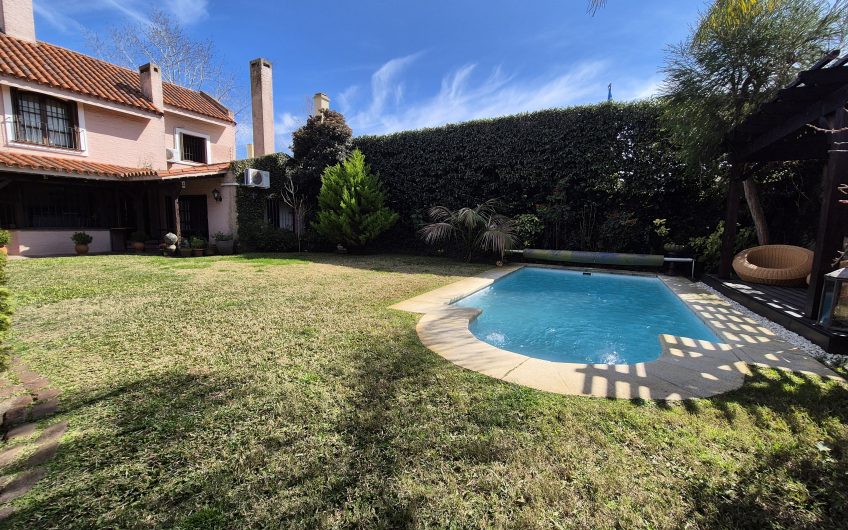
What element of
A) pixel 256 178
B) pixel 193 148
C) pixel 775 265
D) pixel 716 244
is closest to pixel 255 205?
pixel 256 178

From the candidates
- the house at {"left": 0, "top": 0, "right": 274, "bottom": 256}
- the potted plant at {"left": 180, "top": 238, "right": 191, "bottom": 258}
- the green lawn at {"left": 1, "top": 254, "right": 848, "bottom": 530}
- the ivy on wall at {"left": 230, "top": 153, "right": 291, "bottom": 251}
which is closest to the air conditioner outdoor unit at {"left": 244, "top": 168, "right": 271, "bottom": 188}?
the ivy on wall at {"left": 230, "top": 153, "right": 291, "bottom": 251}

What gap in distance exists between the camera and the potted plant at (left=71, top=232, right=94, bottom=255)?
12281 mm

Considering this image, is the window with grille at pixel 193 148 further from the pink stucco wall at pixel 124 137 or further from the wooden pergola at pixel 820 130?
the wooden pergola at pixel 820 130

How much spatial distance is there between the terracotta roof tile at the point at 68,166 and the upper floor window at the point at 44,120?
84cm

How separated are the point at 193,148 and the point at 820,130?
69.9 feet

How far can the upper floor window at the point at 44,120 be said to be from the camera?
11969 millimetres

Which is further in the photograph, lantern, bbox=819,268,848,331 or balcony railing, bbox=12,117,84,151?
balcony railing, bbox=12,117,84,151

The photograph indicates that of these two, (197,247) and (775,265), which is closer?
(775,265)

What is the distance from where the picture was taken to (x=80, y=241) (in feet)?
40.4

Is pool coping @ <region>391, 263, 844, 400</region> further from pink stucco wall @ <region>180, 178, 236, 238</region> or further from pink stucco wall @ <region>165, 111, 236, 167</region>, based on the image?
pink stucco wall @ <region>165, 111, 236, 167</region>

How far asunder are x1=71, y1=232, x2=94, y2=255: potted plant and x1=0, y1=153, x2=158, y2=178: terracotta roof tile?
2186 mm

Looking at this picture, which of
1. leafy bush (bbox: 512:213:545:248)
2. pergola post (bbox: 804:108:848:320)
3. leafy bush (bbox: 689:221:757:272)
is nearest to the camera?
pergola post (bbox: 804:108:848:320)

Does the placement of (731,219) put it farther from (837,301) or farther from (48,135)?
(48,135)

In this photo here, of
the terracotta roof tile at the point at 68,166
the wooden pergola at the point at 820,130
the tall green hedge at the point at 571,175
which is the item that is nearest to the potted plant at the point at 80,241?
the terracotta roof tile at the point at 68,166
